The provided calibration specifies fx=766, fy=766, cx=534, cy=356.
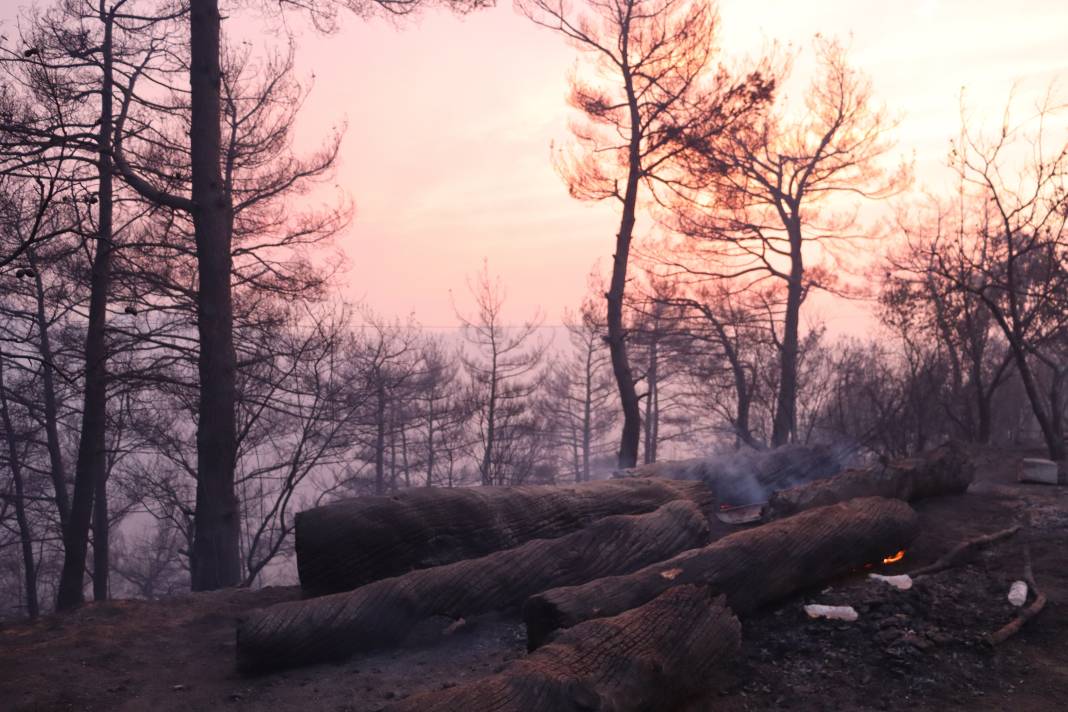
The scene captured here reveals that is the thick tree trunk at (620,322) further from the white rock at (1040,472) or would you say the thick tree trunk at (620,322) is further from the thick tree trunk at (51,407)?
the thick tree trunk at (51,407)

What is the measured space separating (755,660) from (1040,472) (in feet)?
18.1

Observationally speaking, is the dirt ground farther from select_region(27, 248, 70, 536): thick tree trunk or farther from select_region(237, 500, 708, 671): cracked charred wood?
select_region(27, 248, 70, 536): thick tree trunk

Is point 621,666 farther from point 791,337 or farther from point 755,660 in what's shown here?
point 791,337

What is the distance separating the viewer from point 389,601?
15.8 feet

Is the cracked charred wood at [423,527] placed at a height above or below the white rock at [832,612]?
above

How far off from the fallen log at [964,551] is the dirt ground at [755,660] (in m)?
0.08

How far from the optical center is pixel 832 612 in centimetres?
454

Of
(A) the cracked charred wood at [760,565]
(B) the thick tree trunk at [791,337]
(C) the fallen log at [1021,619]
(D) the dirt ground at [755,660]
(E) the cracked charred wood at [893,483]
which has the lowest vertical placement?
(D) the dirt ground at [755,660]

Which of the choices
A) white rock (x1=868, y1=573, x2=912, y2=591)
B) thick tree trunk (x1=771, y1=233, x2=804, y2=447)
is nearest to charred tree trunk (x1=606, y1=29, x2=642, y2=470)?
thick tree trunk (x1=771, y1=233, x2=804, y2=447)

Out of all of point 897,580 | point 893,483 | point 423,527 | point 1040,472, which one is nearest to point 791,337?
point 1040,472

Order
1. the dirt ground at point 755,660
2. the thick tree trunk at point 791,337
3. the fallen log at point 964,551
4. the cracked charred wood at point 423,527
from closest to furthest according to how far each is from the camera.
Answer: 1. the dirt ground at point 755,660
2. the fallen log at point 964,551
3. the cracked charred wood at point 423,527
4. the thick tree trunk at point 791,337

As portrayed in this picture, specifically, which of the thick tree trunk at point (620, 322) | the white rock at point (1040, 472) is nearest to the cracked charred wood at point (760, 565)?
the white rock at point (1040, 472)

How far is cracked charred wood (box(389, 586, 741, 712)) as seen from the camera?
10.4 ft

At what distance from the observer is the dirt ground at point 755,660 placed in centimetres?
387
